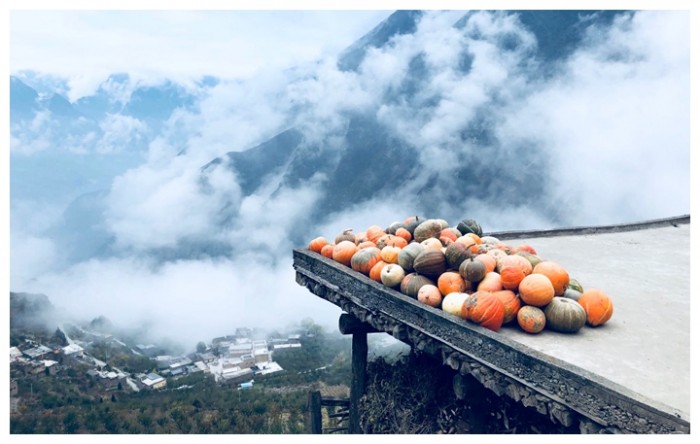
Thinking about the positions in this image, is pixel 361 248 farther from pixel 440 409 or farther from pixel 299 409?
pixel 299 409

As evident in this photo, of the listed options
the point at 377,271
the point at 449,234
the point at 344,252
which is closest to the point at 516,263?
the point at 449,234

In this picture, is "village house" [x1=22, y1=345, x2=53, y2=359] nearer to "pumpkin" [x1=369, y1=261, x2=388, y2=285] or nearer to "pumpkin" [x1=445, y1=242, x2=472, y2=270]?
"pumpkin" [x1=369, y1=261, x2=388, y2=285]

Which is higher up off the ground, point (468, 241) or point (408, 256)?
point (468, 241)

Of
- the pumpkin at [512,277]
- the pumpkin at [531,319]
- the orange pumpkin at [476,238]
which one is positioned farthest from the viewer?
the orange pumpkin at [476,238]

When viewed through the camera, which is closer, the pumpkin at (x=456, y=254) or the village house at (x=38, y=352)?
the pumpkin at (x=456, y=254)

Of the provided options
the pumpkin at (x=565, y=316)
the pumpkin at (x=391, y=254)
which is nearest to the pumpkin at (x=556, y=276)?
the pumpkin at (x=565, y=316)

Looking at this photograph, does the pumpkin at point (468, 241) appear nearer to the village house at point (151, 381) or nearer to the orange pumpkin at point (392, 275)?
the orange pumpkin at point (392, 275)

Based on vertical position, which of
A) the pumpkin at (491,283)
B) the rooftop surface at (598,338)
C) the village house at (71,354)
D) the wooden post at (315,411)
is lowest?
the village house at (71,354)

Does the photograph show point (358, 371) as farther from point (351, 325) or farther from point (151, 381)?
point (151, 381)
